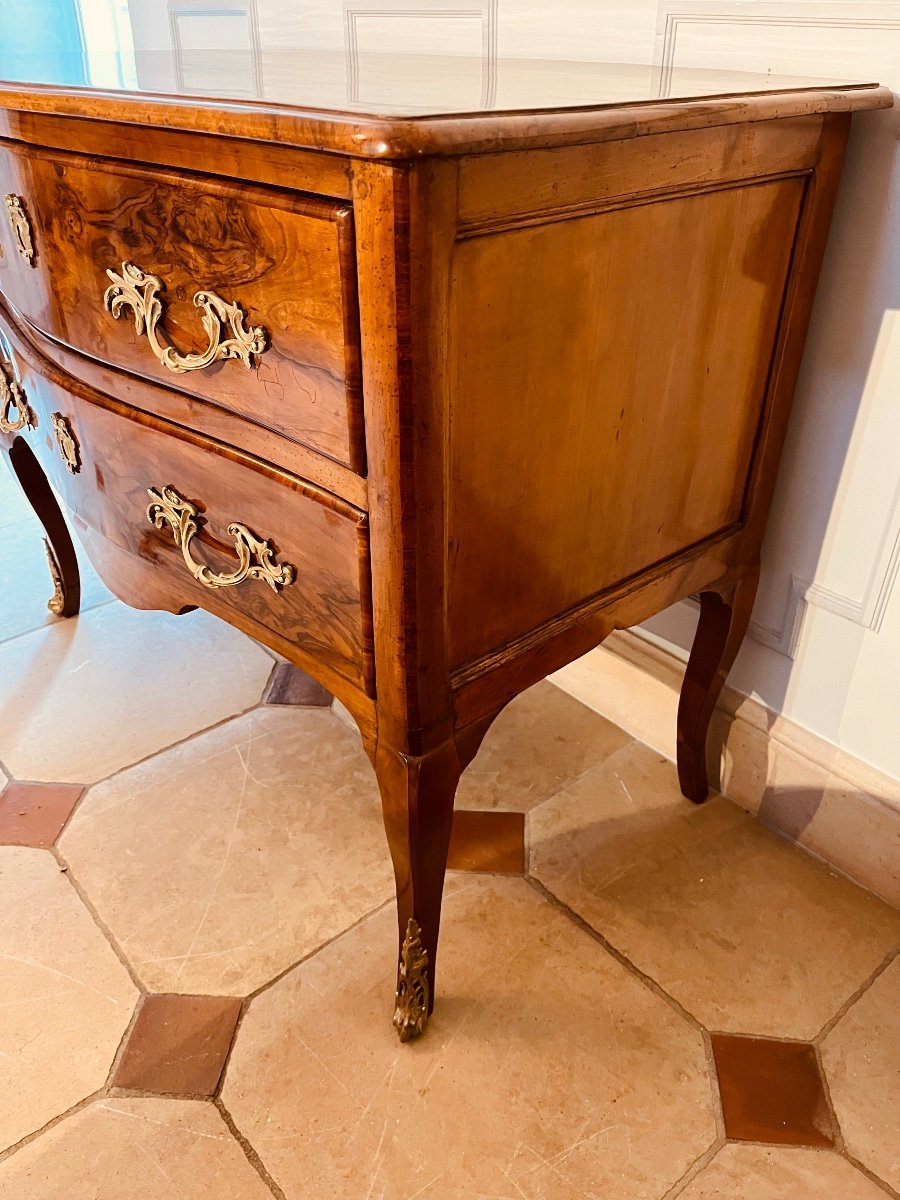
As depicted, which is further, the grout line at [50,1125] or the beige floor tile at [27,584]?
the beige floor tile at [27,584]

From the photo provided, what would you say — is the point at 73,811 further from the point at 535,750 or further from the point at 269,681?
the point at 535,750

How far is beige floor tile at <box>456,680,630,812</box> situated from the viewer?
129cm

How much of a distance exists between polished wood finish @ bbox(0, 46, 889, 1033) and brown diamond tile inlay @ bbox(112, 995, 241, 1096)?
0.23 metres

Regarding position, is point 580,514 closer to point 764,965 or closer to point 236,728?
point 764,965

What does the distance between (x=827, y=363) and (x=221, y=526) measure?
65 centimetres

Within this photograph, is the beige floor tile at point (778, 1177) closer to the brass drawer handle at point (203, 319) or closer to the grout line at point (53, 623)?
the brass drawer handle at point (203, 319)

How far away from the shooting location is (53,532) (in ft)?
5.15

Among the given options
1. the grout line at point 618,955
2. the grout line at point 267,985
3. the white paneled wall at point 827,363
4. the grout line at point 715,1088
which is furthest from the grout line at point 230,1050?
the white paneled wall at point 827,363

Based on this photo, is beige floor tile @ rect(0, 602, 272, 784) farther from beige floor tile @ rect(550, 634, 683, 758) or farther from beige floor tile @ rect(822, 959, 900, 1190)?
beige floor tile @ rect(822, 959, 900, 1190)

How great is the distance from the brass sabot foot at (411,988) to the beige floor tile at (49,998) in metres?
0.30

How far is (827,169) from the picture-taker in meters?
0.85

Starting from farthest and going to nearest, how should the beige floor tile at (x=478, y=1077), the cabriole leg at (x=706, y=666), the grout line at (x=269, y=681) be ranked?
the grout line at (x=269, y=681), the cabriole leg at (x=706, y=666), the beige floor tile at (x=478, y=1077)

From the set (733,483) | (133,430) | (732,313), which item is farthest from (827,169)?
(133,430)

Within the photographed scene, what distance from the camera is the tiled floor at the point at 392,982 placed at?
0.87m
